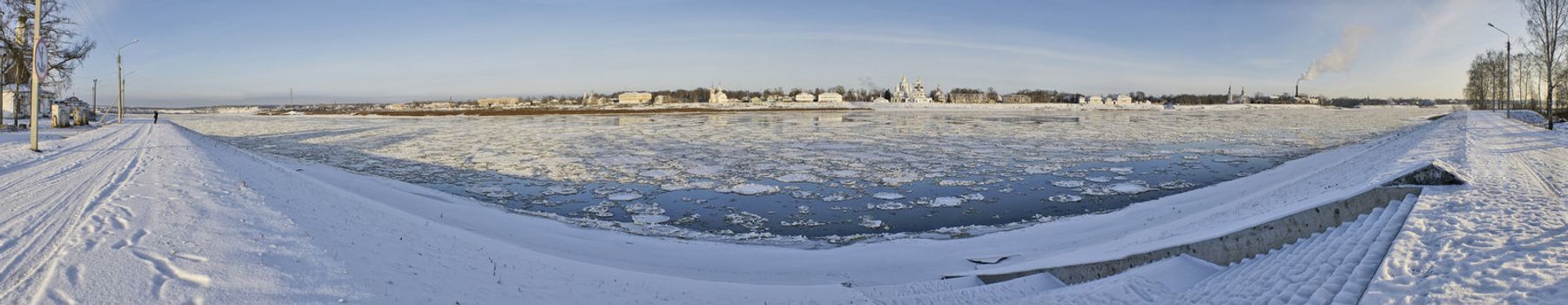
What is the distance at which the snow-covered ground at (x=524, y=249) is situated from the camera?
14.2ft

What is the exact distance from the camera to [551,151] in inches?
894

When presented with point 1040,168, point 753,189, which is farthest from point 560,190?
point 1040,168

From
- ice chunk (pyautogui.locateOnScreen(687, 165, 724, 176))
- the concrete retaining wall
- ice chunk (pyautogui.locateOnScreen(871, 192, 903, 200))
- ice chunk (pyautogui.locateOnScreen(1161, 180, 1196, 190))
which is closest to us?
the concrete retaining wall

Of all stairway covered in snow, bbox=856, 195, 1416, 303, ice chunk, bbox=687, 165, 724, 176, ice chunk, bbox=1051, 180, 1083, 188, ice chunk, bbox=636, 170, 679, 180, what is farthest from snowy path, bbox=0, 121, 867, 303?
ice chunk, bbox=1051, 180, 1083, 188

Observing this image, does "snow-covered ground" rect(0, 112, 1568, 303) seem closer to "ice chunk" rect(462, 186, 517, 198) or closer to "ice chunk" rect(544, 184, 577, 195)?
"ice chunk" rect(462, 186, 517, 198)

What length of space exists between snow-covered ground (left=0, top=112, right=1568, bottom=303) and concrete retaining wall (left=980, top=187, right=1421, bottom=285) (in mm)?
211

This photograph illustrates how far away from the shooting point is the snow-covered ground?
434 centimetres

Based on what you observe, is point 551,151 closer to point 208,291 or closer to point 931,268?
point 931,268

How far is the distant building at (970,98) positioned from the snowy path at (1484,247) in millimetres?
179430

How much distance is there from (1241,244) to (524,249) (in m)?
7.16

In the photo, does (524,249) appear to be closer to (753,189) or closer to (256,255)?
(256,255)

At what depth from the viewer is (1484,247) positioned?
5.09m

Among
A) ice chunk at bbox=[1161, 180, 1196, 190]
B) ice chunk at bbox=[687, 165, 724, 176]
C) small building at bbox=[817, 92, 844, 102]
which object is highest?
small building at bbox=[817, 92, 844, 102]

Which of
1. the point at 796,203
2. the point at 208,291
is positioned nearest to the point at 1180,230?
the point at 796,203
